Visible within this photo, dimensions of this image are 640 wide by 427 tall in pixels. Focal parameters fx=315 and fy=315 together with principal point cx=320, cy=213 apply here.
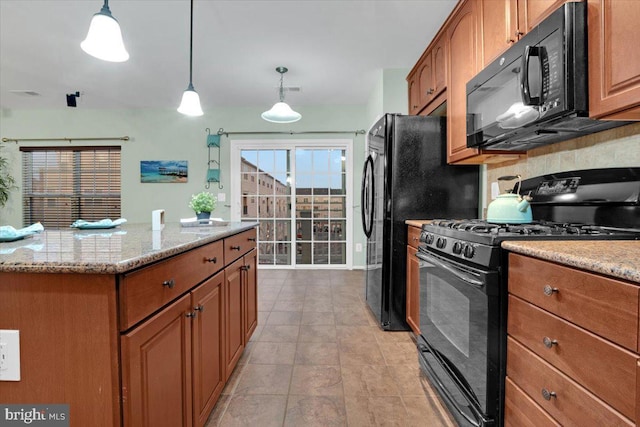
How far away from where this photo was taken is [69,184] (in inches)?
199

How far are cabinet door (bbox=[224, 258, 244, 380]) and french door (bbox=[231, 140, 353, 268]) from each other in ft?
9.60

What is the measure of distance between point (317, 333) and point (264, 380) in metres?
0.72

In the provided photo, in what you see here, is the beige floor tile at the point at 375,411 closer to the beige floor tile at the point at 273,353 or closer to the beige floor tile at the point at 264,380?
the beige floor tile at the point at 264,380

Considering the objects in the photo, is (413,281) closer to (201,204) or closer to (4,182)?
(201,204)

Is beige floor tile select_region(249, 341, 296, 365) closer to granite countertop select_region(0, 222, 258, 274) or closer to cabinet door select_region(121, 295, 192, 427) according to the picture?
cabinet door select_region(121, 295, 192, 427)

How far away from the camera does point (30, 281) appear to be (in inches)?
30.5

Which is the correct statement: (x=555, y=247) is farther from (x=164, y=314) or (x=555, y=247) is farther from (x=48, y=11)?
(x=48, y=11)

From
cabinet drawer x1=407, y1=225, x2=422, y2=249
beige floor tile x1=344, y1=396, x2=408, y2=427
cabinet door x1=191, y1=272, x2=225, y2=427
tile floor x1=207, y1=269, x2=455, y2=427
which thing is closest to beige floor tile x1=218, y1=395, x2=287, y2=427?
tile floor x1=207, y1=269, x2=455, y2=427

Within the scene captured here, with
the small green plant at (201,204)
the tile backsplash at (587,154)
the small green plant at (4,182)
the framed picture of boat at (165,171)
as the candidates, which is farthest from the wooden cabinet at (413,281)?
the small green plant at (4,182)

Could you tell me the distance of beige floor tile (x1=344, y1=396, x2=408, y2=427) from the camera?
148cm

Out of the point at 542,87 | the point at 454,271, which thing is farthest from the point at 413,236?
the point at 542,87

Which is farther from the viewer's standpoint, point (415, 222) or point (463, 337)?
point (415, 222)

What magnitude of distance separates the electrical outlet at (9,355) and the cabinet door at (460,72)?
222cm

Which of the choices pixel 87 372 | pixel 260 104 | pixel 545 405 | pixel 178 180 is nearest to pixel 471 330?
pixel 545 405
